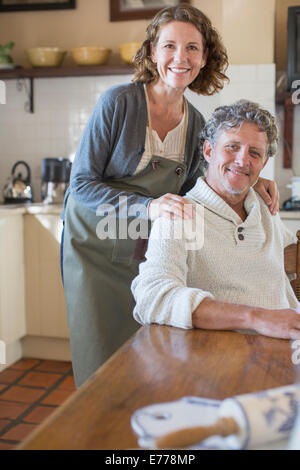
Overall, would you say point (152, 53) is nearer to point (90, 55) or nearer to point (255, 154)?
point (255, 154)

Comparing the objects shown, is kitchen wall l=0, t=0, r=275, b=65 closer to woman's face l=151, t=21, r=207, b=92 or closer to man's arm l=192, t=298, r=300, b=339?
woman's face l=151, t=21, r=207, b=92

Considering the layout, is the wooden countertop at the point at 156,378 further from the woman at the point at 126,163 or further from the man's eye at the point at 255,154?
the woman at the point at 126,163

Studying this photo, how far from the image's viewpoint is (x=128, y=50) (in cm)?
330

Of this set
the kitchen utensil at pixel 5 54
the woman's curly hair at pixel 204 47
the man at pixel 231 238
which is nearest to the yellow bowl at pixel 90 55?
the kitchen utensil at pixel 5 54

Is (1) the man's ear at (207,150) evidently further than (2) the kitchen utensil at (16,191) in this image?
No

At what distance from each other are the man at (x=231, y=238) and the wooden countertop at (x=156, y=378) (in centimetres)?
19

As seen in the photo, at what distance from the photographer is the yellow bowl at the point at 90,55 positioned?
3.36 metres

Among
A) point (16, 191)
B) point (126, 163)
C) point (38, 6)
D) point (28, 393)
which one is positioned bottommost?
point (28, 393)

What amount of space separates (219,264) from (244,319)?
0.85 ft

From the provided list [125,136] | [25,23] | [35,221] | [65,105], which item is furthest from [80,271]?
[25,23]

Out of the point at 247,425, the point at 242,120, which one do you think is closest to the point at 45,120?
the point at 242,120

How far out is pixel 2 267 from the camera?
292cm

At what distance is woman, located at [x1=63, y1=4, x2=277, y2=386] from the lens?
166cm

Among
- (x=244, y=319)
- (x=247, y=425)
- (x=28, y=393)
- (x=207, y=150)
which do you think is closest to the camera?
(x=247, y=425)
